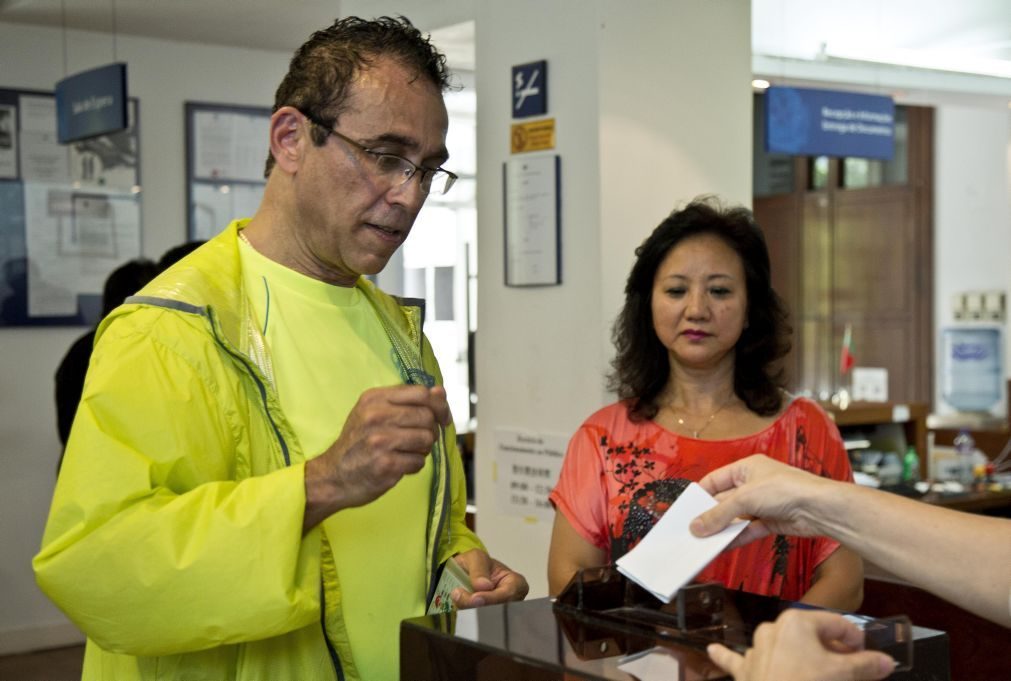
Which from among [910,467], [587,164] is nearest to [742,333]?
[587,164]

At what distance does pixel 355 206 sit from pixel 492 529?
106 inches

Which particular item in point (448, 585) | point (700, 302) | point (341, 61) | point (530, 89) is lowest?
point (448, 585)

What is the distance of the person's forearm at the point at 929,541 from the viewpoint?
1486 millimetres

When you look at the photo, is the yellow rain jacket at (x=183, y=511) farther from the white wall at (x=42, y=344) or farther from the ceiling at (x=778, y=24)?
→ the white wall at (x=42, y=344)

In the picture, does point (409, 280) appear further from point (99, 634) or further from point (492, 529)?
point (99, 634)

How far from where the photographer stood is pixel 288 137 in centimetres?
181

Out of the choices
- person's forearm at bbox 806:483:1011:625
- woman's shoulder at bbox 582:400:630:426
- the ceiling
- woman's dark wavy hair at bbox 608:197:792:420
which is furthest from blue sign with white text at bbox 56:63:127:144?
person's forearm at bbox 806:483:1011:625

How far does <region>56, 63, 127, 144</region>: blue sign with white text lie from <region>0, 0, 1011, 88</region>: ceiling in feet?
1.86

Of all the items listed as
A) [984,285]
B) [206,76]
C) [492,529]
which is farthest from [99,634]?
[984,285]

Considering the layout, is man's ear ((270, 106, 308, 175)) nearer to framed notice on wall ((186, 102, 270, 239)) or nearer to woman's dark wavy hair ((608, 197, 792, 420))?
woman's dark wavy hair ((608, 197, 792, 420))

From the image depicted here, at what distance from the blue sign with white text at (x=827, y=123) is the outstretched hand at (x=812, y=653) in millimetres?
4158

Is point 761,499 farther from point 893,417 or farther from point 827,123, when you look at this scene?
point 893,417

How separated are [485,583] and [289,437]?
0.38m

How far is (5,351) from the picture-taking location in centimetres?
625
